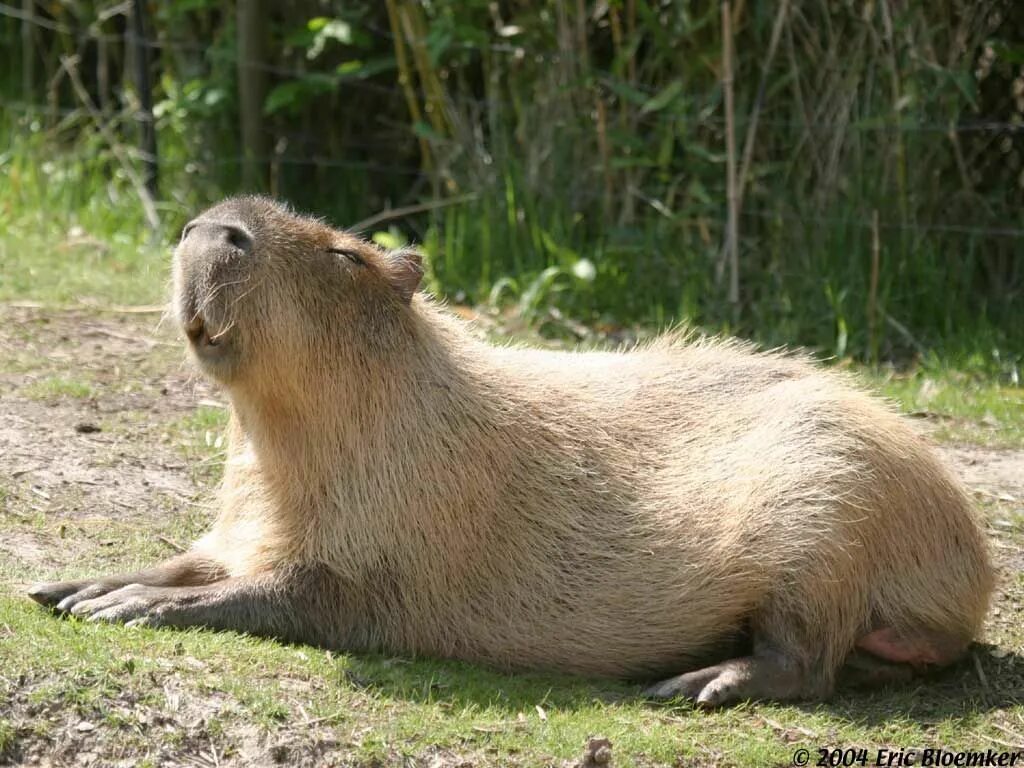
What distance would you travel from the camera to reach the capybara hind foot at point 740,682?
12.0ft

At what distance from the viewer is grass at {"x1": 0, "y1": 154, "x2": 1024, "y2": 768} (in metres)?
3.21

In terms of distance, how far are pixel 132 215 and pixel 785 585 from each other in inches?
200

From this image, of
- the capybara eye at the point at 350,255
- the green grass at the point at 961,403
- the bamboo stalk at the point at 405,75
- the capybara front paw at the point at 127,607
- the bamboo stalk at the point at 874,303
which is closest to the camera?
the capybara front paw at the point at 127,607

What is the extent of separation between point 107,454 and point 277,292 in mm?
1490

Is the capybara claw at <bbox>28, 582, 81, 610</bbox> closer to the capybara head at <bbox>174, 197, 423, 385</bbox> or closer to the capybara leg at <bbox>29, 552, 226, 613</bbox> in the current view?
the capybara leg at <bbox>29, 552, 226, 613</bbox>

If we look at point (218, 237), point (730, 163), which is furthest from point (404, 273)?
point (730, 163)

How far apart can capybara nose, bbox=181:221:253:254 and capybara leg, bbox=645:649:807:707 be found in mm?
1414

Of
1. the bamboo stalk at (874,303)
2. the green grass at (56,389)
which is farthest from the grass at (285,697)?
the bamboo stalk at (874,303)

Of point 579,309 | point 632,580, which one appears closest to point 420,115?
point 579,309

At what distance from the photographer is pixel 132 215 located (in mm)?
7961

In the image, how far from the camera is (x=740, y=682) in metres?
3.66

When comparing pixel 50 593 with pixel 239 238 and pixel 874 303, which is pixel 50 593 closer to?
pixel 239 238

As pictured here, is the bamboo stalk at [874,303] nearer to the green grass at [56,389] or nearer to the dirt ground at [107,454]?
the dirt ground at [107,454]

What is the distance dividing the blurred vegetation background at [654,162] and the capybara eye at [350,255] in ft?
9.81
